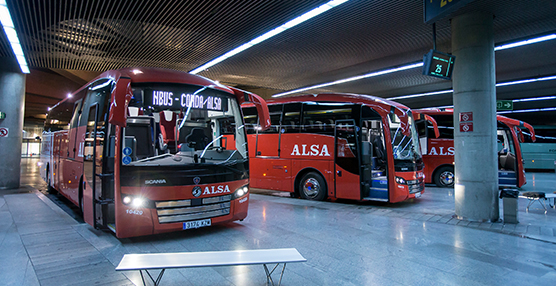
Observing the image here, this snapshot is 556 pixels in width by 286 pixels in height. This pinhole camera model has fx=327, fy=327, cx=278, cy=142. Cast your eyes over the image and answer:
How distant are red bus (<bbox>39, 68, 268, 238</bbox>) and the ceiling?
7.51 feet

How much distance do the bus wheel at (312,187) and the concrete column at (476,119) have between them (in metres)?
3.46

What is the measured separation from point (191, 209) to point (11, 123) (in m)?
10.2

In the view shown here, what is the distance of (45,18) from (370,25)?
750cm

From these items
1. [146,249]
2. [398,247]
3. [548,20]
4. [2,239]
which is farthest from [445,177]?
[2,239]

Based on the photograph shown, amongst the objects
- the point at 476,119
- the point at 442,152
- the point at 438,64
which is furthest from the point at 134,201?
the point at 442,152

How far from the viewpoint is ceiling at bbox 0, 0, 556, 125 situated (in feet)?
22.7

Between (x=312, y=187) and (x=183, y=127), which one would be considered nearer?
(x=183, y=127)

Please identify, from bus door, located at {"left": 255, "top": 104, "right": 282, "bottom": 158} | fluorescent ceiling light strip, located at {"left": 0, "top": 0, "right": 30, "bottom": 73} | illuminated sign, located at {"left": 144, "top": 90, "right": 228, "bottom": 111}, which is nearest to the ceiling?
fluorescent ceiling light strip, located at {"left": 0, "top": 0, "right": 30, "bottom": 73}

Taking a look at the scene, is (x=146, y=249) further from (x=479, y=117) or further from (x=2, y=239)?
(x=479, y=117)

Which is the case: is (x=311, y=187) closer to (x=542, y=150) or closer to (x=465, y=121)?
(x=465, y=121)

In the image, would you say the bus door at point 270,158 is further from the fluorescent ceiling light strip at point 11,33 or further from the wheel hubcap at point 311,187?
the fluorescent ceiling light strip at point 11,33

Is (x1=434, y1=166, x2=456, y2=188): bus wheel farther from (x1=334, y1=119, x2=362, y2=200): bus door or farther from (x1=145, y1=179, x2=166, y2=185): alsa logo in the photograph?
(x1=145, y1=179, x2=166, y2=185): alsa logo

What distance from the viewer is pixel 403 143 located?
8.78 meters

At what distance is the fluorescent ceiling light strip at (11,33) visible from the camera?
657 cm
